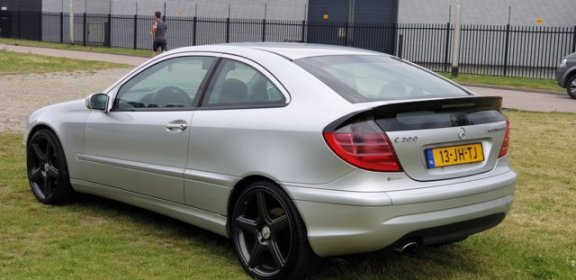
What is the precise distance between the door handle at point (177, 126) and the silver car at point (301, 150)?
0.04 ft

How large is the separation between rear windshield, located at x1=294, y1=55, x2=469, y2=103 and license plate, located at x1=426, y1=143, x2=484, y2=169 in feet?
1.37

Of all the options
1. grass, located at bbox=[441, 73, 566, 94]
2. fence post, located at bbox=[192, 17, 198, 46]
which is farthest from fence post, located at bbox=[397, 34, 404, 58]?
fence post, located at bbox=[192, 17, 198, 46]

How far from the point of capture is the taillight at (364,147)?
409 cm

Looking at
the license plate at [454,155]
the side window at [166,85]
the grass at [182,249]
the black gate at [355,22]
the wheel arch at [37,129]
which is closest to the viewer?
the license plate at [454,155]

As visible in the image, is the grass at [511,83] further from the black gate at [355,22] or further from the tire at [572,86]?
the black gate at [355,22]

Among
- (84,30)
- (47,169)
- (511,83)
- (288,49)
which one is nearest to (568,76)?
(511,83)

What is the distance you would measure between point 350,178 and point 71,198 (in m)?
3.09

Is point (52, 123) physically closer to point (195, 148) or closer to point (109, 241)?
point (109, 241)

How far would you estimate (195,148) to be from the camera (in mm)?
4934

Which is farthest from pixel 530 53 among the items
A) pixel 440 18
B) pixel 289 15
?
pixel 289 15

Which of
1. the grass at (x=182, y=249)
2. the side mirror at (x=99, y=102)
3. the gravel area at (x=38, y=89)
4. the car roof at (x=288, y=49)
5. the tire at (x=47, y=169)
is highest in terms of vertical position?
the car roof at (x=288, y=49)

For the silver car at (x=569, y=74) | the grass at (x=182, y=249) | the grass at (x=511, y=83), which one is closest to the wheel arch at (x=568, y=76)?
the silver car at (x=569, y=74)

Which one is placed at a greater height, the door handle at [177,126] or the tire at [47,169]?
the door handle at [177,126]

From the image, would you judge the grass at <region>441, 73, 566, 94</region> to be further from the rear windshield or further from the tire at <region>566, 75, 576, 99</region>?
the rear windshield
